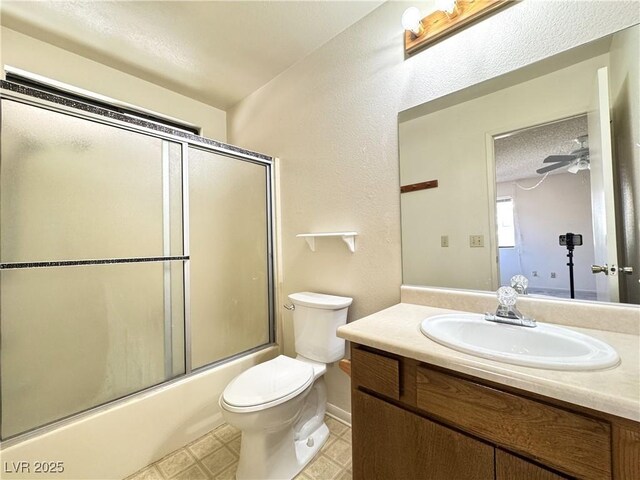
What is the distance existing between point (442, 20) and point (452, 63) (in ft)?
0.67

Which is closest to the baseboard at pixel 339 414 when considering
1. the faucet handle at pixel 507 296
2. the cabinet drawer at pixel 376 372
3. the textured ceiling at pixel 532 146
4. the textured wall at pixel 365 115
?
the textured wall at pixel 365 115

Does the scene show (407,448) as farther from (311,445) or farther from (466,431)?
(311,445)

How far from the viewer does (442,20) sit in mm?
1214

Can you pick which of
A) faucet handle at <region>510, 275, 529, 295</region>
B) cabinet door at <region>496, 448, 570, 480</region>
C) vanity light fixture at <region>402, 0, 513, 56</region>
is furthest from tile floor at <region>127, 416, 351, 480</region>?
vanity light fixture at <region>402, 0, 513, 56</region>

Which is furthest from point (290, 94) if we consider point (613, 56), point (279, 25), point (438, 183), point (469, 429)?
point (469, 429)

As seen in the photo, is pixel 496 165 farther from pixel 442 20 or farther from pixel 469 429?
pixel 469 429

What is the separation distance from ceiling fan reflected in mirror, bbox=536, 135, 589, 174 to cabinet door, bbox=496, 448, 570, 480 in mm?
969

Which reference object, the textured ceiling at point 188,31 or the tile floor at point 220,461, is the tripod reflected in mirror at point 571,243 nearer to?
the tile floor at point 220,461

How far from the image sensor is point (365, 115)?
1.53m

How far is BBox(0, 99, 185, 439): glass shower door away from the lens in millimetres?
1146

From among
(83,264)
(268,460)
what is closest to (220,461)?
(268,460)

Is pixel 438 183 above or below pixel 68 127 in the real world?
below

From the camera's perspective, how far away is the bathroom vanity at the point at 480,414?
1.77 feet

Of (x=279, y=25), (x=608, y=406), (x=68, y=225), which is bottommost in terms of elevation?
(x=608, y=406)
